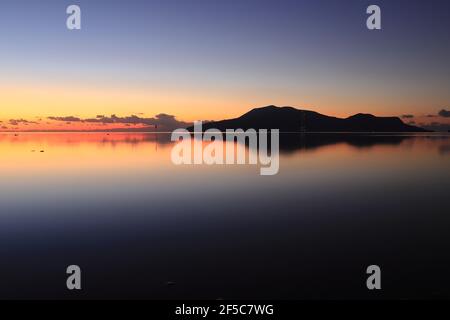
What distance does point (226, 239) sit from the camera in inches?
480

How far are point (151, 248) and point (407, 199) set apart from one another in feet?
45.3

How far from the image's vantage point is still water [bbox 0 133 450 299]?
28.5 ft

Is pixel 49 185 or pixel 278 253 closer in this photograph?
pixel 278 253

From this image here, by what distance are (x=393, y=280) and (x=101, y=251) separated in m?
8.28

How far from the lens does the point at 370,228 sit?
1330 centimetres

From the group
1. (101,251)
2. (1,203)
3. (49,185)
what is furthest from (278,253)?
(49,185)

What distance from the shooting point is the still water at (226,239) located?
8688mm

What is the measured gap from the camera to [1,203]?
1823 cm

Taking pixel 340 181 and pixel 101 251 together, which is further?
pixel 340 181

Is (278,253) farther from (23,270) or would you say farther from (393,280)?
(23,270)
